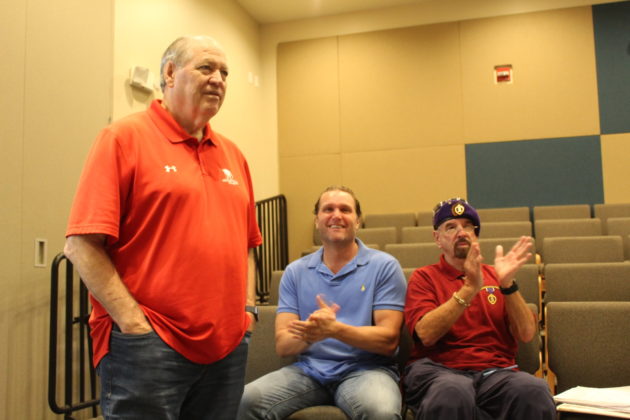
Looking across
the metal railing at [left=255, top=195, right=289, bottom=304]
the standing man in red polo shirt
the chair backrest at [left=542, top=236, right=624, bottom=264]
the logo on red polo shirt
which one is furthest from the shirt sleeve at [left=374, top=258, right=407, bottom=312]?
the metal railing at [left=255, top=195, right=289, bottom=304]

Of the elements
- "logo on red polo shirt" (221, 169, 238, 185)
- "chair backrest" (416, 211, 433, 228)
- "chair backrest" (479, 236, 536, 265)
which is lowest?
"chair backrest" (479, 236, 536, 265)

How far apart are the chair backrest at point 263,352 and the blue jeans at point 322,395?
24 cm

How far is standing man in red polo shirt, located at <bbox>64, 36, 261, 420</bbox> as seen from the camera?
1.22 meters

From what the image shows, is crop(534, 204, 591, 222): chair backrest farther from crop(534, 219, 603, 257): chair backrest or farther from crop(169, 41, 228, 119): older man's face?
crop(169, 41, 228, 119): older man's face

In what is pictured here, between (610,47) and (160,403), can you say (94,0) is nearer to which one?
(160,403)

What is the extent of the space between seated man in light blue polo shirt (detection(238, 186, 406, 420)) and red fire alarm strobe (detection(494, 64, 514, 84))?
4.17 metres

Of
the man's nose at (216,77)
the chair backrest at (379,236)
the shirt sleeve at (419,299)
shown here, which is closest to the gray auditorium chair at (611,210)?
the chair backrest at (379,236)

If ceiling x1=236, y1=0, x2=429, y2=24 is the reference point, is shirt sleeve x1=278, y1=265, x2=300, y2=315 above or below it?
below

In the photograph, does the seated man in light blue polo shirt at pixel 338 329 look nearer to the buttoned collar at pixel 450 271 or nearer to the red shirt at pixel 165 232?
the buttoned collar at pixel 450 271

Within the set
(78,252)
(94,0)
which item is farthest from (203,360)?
(94,0)

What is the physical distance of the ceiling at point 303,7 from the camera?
6.13 metres

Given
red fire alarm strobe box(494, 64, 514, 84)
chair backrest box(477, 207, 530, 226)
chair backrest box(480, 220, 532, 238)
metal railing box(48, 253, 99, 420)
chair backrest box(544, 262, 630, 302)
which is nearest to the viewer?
metal railing box(48, 253, 99, 420)

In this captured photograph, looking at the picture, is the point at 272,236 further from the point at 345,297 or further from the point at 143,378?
the point at 143,378

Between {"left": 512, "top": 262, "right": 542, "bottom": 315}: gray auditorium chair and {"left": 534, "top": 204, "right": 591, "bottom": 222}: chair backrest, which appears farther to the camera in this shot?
{"left": 534, "top": 204, "right": 591, "bottom": 222}: chair backrest
